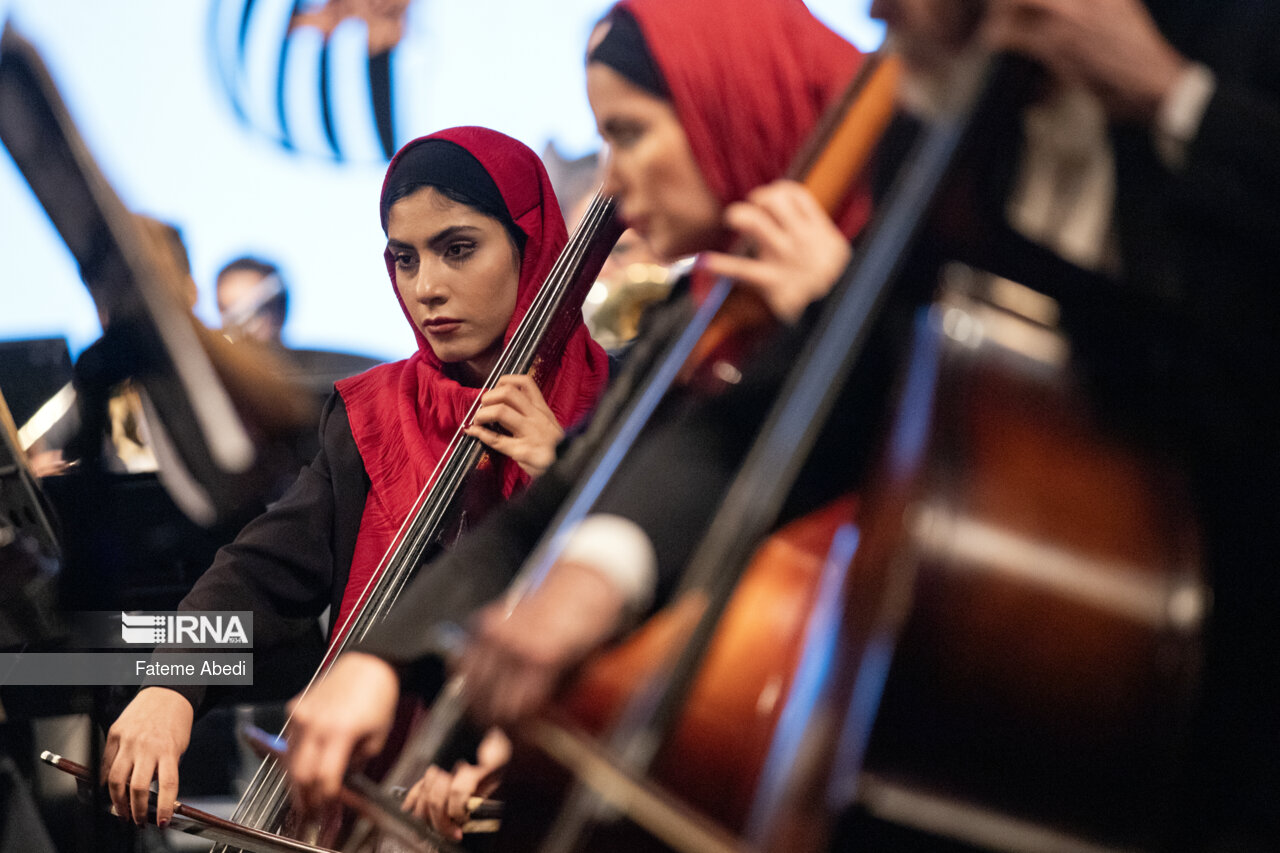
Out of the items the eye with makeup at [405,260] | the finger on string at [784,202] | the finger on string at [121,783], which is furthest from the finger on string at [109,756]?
the finger on string at [784,202]

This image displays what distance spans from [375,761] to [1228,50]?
0.87 m

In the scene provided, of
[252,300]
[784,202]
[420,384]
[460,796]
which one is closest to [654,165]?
[784,202]

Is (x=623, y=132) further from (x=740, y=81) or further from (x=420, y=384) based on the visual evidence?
(x=420, y=384)

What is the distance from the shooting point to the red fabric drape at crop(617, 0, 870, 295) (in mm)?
805

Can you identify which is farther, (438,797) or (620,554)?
(438,797)

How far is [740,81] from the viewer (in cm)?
80

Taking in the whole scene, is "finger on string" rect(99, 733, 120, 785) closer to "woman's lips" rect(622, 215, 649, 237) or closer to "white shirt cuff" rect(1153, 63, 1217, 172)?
"woman's lips" rect(622, 215, 649, 237)

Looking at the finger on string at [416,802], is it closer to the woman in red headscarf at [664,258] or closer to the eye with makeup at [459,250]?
the woman in red headscarf at [664,258]

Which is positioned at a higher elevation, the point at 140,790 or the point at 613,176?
the point at 613,176

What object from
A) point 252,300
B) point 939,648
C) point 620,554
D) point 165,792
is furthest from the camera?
point 252,300

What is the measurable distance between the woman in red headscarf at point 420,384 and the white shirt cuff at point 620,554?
0.46m

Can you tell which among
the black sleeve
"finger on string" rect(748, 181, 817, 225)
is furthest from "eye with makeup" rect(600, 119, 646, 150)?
the black sleeve

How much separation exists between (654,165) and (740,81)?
0.31 feet

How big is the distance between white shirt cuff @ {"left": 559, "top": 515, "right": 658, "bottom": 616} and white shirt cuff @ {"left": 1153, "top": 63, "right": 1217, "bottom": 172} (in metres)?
0.36
